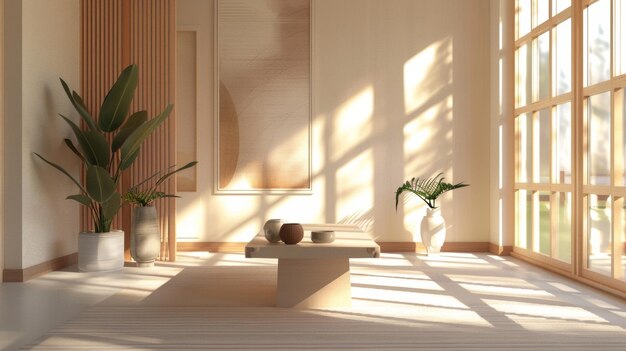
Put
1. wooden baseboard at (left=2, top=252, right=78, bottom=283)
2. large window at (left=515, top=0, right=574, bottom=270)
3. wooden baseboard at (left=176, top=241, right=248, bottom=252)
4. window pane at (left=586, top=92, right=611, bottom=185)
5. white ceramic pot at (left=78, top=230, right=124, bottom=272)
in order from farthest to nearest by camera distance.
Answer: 1. wooden baseboard at (left=176, top=241, right=248, bottom=252)
2. white ceramic pot at (left=78, top=230, right=124, bottom=272)
3. large window at (left=515, top=0, right=574, bottom=270)
4. wooden baseboard at (left=2, top=252, right=78, bottom=283)
5. window pane at (left=586, top=92, right=611, bottom=185)

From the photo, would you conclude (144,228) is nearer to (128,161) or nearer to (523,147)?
(128,161)

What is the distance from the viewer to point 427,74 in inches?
297

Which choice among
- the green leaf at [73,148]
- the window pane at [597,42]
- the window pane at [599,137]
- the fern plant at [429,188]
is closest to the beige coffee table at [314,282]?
the window pane at [599,137]

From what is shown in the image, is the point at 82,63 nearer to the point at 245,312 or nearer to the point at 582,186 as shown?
the point at 245,312

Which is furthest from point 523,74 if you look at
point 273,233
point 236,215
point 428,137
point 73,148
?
point 73,148

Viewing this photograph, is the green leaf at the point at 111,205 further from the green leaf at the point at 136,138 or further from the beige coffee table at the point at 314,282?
the beige coffee table at the point at 314,282

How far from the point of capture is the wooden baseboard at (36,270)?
17.8 ft

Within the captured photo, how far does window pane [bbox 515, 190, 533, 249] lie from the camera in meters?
6.64

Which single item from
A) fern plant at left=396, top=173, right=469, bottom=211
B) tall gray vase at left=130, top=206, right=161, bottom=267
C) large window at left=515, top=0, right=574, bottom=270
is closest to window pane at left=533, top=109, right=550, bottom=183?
large window at left=515, top=0, right=574, bottom=270

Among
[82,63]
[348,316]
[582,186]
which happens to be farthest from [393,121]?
[348,316]

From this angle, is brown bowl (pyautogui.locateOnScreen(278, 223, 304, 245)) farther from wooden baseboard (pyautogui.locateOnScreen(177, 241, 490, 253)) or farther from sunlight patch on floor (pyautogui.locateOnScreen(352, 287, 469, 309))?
wooden baseboard (pyautogui.locateOnScreen(177, 241, 490, 253))

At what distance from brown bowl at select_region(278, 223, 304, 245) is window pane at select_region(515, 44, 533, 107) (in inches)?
139

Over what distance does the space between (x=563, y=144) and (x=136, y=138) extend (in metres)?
3.89

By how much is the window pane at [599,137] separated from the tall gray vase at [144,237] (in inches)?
156
